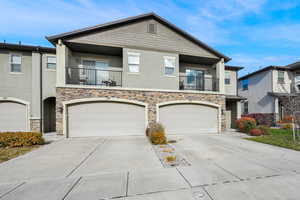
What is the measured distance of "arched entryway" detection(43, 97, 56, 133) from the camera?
1091 cm

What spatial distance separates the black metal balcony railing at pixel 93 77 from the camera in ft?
32.2

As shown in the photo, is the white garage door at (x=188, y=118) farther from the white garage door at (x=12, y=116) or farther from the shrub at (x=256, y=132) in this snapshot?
the white garage door at (x=12, y=116)

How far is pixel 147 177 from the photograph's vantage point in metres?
3.65

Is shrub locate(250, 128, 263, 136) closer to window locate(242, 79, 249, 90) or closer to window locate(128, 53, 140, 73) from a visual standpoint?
window locate(128, 53, 140, 73)

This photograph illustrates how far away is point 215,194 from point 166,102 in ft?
24.6

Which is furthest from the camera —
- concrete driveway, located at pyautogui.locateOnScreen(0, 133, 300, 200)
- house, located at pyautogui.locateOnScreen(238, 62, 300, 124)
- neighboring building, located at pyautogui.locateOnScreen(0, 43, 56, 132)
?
house, located at pyautogui.locateOnScreen(238, 62, 300, 124)

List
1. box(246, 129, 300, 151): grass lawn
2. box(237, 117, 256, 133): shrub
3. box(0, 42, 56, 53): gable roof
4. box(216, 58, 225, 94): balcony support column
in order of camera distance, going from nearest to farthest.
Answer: box(246, 129, 300, 151): grass lawn < box(0, 42, 56, 53): gable roof < box(237, 117, 256, 133): shrub < box(216, 58, 225, 94): balcony support column

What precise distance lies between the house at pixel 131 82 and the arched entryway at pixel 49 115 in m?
3.21

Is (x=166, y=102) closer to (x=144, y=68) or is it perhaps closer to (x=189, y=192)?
(x=144, y=68)

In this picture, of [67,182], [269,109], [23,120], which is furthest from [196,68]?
[23,120]

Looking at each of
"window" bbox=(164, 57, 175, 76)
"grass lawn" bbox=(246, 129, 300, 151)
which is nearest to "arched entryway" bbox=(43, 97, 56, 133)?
"window" bbox=(164, 57, 175, 76)

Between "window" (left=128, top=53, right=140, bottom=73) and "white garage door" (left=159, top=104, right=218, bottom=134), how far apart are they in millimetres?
3456

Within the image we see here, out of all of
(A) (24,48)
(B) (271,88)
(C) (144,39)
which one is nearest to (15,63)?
(A) (24,48)

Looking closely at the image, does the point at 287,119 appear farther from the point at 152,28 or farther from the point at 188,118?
Answer: the point at 152,28
